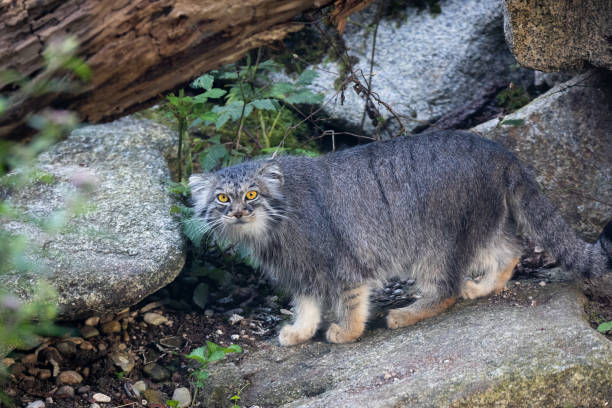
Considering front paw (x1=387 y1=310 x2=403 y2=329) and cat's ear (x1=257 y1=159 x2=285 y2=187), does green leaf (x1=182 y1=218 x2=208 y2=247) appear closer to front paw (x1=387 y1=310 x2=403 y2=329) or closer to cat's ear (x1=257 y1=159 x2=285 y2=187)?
cat's ear (x1=257 y1=159 x2=285 y2=187)

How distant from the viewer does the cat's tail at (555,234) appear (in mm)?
4090

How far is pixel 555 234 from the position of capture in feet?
13.5

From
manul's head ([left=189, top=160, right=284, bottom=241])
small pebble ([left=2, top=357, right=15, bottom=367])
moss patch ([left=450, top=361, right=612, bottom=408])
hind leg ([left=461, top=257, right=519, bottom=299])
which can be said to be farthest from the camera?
hind leg ([left=461, top=257, right=519, bottom=299])

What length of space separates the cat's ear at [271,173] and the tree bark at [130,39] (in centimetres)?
84

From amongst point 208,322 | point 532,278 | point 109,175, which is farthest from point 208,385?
point 532,278

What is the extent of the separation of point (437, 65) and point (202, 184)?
283 centimetres

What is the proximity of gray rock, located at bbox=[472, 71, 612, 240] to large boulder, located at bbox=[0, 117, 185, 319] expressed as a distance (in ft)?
8.31

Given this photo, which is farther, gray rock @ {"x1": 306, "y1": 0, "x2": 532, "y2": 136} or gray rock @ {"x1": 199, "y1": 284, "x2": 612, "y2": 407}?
gray rock @ {"x1": 306, "y1": 0, "x2": 532, "y2": 136}

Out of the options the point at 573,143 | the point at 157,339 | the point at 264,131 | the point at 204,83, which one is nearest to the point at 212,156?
Answer: the point at 204,83

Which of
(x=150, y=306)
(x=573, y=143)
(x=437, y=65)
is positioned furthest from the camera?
(x=437, y=65)

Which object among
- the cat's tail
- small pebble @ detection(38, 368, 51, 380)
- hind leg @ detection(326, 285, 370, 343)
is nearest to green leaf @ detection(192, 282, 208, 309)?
hind leg @ detection(326, 285, 370, 343)

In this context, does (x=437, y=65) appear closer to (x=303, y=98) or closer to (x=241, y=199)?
(x=303, y=98)

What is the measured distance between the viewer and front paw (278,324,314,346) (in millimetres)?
4184

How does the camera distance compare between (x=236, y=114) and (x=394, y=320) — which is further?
(x=236, y=114)
